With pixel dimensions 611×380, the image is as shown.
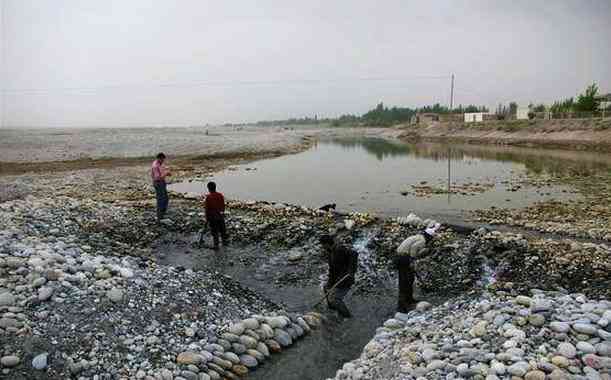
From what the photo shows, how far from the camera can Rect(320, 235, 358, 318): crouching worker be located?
28.1 ft

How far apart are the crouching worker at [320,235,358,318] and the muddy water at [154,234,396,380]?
0.71ft

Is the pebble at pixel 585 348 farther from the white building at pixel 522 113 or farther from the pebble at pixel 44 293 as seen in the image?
the white building at pixel 522 113

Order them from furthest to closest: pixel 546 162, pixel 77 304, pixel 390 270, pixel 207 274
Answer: pixel 546 162 < pixel 390 270 < pixel 207 274 < pixel 77 304

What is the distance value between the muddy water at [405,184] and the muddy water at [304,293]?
25.6 feet

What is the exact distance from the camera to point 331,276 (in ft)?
28.9

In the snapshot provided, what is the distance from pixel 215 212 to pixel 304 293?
402 centimetres

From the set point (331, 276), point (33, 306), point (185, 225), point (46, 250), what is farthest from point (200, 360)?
point (185, 225)

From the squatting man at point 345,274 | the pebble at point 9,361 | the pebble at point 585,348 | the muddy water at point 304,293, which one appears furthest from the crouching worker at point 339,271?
the pebble at point 9,361

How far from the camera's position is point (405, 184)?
26.8m

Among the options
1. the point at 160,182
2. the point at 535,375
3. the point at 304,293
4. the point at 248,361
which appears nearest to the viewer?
the point at 535,375

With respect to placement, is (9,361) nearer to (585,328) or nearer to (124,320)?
(124,320)

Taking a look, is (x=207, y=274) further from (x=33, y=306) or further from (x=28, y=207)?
(x=28, y=207)

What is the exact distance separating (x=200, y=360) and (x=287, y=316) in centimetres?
202

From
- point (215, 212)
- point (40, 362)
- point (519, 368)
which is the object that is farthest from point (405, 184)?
point (40, 362)
